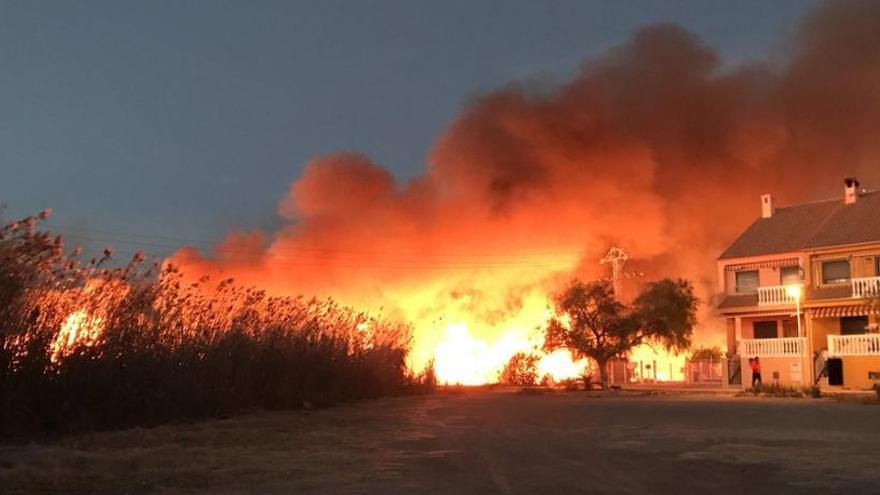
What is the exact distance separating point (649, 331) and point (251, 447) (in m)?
33.6

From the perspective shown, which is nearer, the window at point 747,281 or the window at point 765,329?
the window at point 765,329

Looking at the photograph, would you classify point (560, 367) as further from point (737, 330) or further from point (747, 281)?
point (747, 281)

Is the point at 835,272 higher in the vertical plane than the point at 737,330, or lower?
higher

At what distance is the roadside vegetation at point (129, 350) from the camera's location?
522 inches

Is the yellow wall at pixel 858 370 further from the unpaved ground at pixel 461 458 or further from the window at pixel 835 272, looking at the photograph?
the unpaved ground at pixel 461 458

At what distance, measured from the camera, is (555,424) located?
17656 mm

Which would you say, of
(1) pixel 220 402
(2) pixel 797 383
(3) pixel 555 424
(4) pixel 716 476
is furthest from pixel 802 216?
(4) pixel 716 476

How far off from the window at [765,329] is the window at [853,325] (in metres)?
3.61

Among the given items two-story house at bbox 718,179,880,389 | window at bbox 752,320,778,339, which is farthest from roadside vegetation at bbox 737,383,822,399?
window at bbox 752,320,778,339

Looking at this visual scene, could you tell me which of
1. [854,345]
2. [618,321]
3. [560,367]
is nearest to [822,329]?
[854,345]

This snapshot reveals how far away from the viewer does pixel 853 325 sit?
3978cm

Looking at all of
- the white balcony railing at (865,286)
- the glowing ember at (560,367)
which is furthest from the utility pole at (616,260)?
the white balcony railing at (865,286)

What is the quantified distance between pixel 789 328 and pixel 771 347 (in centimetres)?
263

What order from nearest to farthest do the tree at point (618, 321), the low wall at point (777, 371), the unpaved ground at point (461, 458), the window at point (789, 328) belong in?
the unpaved ground at point (461, 458)
the low wall at point (777, 371)
the window at point (789, 328)
the tree at point (618, 321)
